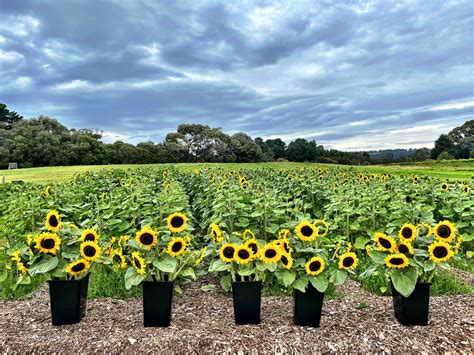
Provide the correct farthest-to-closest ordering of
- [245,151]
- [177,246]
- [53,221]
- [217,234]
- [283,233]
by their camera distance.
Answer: [245,151], [283,233], [217,234], [53,221], [177,246]

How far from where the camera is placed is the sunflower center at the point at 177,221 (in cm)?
306

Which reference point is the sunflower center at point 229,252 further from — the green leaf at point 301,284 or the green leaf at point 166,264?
the green leaf at point 301,284

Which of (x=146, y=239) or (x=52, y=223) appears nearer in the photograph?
(x=146, y=239)

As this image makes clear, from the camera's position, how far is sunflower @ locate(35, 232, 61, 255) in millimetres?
2832

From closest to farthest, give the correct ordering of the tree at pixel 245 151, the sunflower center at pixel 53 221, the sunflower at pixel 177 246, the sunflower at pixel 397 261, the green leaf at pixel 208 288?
the sunflower at pixel 397 261
the sunflower at pixel 177 246
the sunflower center at pixel 53 221
the green leaf at pixel 208 288
the tree at pixel 245 151

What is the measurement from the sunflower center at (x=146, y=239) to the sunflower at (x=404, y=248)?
72.5 inches

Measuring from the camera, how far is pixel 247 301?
280cm

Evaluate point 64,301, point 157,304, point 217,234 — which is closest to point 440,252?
point 217,234

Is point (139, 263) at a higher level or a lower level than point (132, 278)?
higher

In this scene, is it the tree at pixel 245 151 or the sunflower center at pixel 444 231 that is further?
the tree at pixel 245 151

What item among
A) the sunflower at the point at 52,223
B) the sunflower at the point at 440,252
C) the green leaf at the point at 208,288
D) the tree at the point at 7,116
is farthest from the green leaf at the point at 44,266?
the tree at the point at 7,116

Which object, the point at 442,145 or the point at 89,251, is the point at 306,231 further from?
the point at 442,145

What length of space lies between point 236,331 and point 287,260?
2.05 feet

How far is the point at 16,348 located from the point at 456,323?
3185mm
